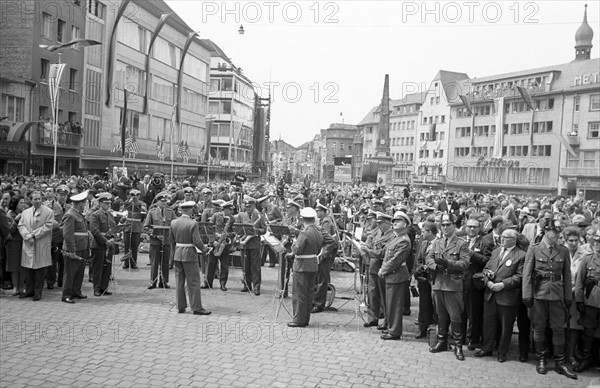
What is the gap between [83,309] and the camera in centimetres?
1052

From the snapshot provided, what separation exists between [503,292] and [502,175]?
69.6 m

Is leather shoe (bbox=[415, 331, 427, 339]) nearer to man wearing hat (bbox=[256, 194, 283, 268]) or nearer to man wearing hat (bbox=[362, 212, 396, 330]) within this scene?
man wearing hat (bbox=[362, 212, 396, 330])

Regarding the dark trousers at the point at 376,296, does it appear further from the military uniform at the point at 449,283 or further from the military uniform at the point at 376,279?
the military uniform at the point at 449,283

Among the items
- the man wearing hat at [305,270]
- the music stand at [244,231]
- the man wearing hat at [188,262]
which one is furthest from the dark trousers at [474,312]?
the music stand at [244,231]

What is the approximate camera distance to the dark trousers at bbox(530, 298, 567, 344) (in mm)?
→ 8031

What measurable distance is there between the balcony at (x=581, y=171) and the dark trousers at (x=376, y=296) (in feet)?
193

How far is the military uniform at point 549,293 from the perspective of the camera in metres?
8.00

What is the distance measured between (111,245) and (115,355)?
169 inches

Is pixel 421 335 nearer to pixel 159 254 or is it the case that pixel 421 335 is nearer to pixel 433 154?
pixel 159 254

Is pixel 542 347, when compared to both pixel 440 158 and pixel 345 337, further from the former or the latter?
pixel 440 158

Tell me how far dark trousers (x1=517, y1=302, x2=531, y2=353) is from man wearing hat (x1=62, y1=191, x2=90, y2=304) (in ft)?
26.8

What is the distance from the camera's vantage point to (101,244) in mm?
11672

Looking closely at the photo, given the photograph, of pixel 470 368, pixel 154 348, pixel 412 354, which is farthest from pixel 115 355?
pixel 470 368

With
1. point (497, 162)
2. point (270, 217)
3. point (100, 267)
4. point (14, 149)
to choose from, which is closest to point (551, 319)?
point (100, 267)
